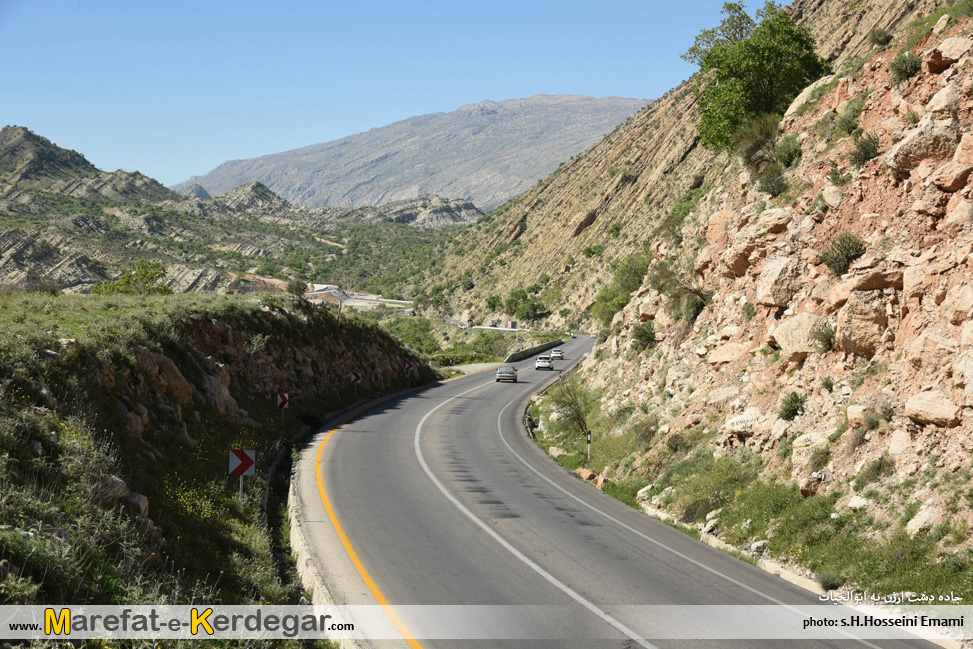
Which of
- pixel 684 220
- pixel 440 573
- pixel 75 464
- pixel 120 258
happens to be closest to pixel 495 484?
pixel 440 573

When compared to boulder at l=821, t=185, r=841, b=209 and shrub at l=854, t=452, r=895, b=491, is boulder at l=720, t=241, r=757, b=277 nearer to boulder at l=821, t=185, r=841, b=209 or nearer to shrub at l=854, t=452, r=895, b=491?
boulder at l=821, t=185, r=841, b=209

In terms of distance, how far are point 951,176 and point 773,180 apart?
625cm

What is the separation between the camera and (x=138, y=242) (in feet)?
399

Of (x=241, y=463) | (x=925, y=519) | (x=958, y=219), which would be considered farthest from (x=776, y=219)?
(x=241, y=463)

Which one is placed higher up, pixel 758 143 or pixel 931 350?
pixel 758 143

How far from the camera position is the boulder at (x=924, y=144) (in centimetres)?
1482

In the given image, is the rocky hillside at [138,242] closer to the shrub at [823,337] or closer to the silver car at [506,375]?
the silver car at [506,375]

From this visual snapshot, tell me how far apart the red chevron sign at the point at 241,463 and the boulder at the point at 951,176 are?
51.8 feet

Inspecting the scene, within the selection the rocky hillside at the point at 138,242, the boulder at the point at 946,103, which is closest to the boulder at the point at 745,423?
the boulder at the point at 946,103

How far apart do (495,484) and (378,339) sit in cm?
2324

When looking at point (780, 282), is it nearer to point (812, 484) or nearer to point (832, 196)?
point (832, 196)

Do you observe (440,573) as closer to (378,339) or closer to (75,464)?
(75,464)

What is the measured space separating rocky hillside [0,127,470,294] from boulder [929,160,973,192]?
229ft

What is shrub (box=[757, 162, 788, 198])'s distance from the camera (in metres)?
20.0
